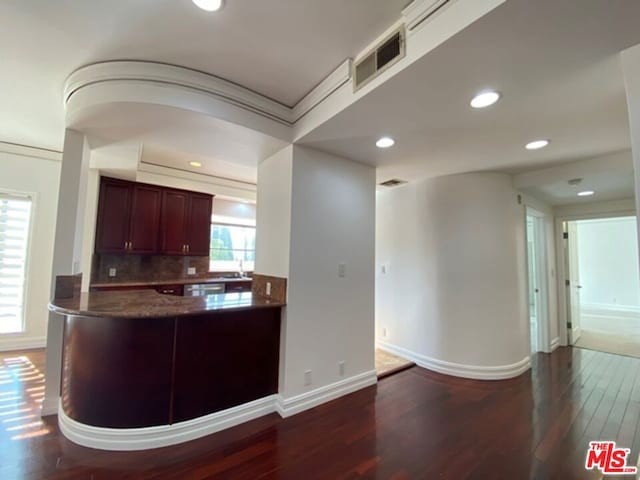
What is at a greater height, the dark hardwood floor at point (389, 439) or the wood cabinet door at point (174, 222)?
the wood cabinet door at point (174, 222)

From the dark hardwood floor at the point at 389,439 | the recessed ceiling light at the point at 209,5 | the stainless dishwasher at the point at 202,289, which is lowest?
the dark hardwood floor at the point at 389,439

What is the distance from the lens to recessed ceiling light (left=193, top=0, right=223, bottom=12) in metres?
1.51

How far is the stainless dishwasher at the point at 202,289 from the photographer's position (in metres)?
4.47

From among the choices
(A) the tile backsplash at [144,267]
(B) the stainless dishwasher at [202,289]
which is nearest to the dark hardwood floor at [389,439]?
(A) the tile backsplash at [144,267]

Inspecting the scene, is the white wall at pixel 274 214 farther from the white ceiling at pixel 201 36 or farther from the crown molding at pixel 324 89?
the white ceiling at pixel 201 36

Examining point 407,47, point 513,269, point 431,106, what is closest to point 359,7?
point 407,47

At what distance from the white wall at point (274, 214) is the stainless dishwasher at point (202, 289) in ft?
6.47

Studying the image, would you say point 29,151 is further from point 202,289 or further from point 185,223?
point 202,289

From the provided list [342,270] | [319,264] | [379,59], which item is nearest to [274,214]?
[319,264]

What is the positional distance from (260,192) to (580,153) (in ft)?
11.0

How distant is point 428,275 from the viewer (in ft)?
12.3

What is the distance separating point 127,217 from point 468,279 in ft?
15.7

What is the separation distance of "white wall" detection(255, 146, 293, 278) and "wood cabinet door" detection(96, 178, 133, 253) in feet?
7.95

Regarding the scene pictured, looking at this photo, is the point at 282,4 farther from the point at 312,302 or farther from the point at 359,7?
the point at 312,302
